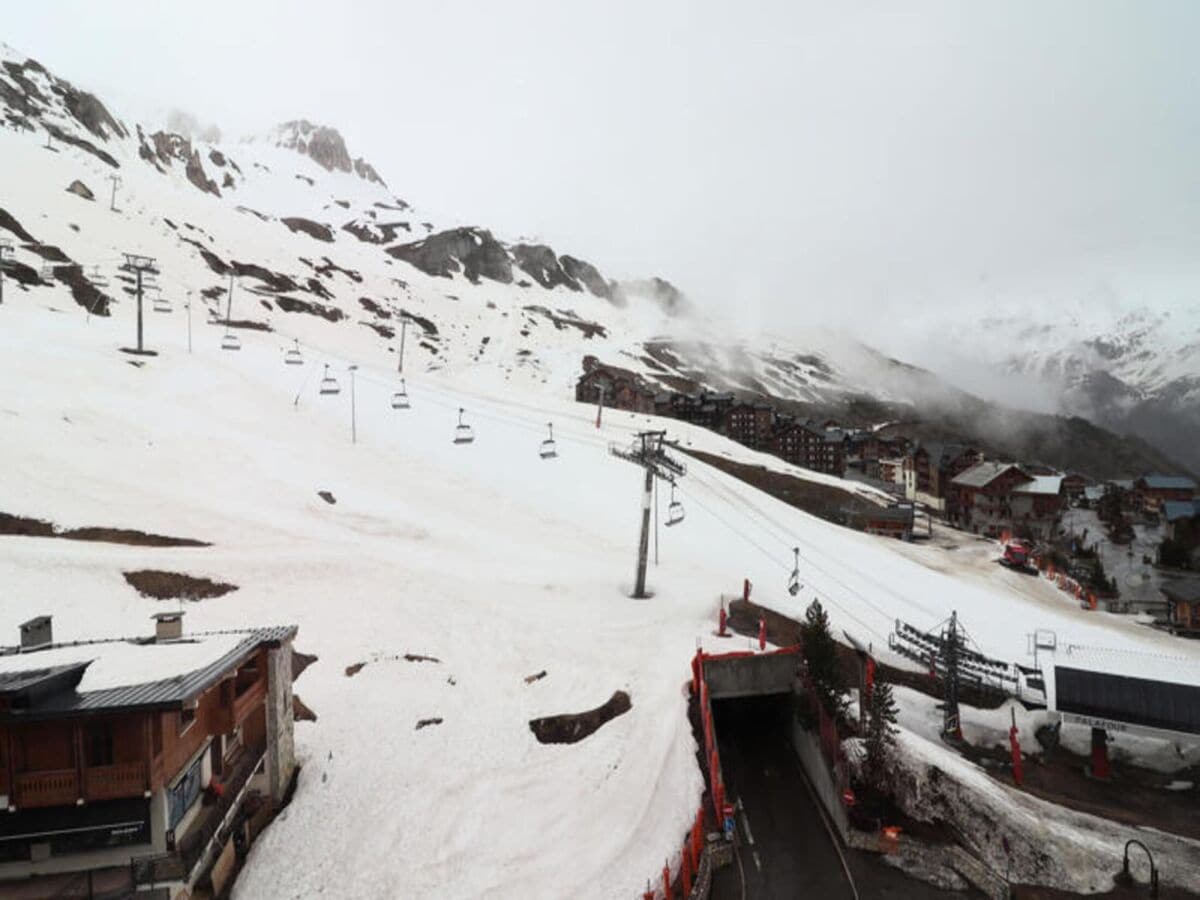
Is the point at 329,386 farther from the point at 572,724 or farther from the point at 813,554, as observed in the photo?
the point at 572,724

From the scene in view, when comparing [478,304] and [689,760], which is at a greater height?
[478,304]

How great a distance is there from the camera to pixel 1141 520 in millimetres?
111688

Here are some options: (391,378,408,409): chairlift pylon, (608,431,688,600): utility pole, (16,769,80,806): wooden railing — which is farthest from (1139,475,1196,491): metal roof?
(16,769,80,806): wooden railing

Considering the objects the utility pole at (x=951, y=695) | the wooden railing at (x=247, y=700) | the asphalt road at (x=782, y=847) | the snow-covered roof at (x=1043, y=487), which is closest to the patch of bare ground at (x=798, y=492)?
the snow-covered roof at (x=1043, y=487)

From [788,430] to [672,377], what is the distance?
184 ft

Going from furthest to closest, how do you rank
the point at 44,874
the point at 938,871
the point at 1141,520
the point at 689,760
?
the point at 1141,520, the point at 689,760, the point at 938,871, the point at 44,874

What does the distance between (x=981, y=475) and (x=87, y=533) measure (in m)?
109

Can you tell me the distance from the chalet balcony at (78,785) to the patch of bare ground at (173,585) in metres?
15.7

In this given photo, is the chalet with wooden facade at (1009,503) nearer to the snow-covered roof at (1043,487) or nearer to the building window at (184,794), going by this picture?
the snow-covered roof at (1043,487)

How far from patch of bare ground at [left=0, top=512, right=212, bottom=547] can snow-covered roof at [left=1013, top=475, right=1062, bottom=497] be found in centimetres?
10529

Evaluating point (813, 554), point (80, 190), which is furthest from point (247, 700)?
point (80, 190)

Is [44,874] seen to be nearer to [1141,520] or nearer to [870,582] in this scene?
[870,582]

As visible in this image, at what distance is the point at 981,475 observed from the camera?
327ft

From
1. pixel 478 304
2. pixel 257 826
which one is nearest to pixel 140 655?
pixel 257 826
